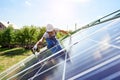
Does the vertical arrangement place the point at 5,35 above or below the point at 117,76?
below

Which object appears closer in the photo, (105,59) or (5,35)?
(105,59)

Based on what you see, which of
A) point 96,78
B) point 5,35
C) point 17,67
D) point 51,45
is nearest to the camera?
point 96,78

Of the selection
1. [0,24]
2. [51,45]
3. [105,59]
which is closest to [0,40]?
[0,24]

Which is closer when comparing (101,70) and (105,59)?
(101,70)

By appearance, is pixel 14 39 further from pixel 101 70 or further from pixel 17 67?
pixel 101 70

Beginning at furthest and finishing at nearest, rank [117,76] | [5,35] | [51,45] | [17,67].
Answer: [5,35] → [51,45] → [17,67] → [117,76]

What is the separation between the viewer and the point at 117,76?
235 cm

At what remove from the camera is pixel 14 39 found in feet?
236

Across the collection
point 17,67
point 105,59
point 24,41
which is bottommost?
point 24,41

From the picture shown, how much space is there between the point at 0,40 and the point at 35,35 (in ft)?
46.2

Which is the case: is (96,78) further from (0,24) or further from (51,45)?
(0,24)

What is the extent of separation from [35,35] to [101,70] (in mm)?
63471

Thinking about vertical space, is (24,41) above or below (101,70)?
below

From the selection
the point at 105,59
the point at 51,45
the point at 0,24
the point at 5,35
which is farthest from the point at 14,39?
the point at 105,59
